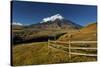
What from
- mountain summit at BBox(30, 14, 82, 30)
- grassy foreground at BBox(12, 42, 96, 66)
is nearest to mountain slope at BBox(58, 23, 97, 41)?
mountain summit at BBox(30, 14, 82, 30)

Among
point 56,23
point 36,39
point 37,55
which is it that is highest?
point 56,23

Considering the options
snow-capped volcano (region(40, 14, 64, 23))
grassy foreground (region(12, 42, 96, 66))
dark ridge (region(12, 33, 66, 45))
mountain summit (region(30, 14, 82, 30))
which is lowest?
grassy foreground (region(12, 42, 96, 66))

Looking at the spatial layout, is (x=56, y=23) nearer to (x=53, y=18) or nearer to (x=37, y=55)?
(x=53, y=18)

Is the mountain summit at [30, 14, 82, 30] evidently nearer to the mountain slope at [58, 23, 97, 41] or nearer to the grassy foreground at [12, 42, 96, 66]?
the mountain slope at [58, 23, 97, 41]

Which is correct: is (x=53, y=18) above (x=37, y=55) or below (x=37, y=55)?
above

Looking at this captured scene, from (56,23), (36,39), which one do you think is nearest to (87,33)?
(56,23)

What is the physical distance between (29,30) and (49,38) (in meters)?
0.26

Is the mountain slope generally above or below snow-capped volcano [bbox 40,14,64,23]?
below

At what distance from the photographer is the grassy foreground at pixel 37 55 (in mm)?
2352

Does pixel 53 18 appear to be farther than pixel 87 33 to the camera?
No

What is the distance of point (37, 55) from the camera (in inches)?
95.7

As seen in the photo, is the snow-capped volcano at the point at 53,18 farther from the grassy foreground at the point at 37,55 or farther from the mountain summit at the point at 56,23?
the grassy foreground at the point at 37,55

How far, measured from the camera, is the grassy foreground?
2.35 meters

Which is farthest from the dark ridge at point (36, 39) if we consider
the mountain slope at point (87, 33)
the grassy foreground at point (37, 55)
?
the mountain slope at point (87, 33)
